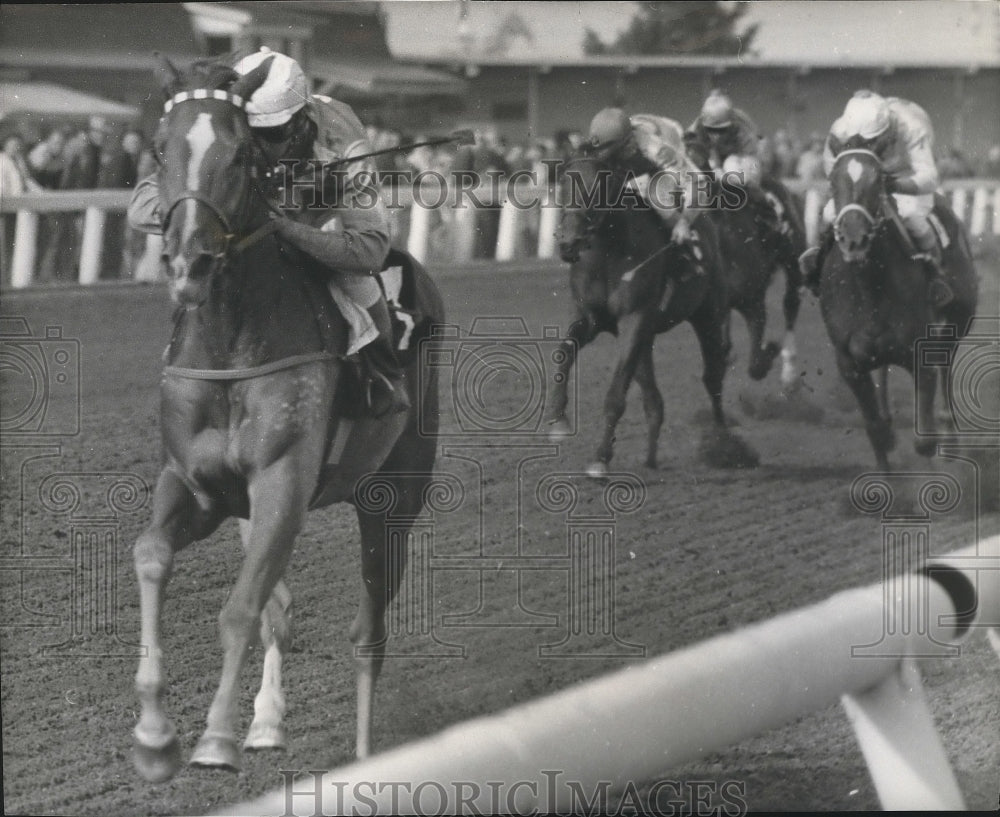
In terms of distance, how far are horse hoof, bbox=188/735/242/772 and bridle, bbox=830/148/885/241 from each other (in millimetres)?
2711

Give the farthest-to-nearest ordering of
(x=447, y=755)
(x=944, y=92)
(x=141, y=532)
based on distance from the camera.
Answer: (x=944, y=92) → (x=141, y=532) → (x=447, y=755)

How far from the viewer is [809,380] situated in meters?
4.94

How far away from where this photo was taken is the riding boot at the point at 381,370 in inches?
139

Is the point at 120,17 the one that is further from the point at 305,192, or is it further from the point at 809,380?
the point at 809,380

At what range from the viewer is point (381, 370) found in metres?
3.58

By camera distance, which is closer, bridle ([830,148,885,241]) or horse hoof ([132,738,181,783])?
horse hoof ([132,738,181,783])

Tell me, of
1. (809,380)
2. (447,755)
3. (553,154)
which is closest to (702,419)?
(809,380)

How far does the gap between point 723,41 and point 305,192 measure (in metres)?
1.57

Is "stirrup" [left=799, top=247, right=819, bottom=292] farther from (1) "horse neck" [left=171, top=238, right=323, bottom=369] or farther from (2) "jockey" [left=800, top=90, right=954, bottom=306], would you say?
(1) "horse neck" [left=171, top=238, right=323, bottom=369]

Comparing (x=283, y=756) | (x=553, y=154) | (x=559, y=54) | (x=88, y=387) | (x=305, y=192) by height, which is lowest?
(x=283, y=756)

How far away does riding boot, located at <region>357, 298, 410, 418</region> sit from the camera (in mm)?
3527

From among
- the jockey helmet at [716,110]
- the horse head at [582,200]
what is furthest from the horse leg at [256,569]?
the jockey helmet at [716,110]

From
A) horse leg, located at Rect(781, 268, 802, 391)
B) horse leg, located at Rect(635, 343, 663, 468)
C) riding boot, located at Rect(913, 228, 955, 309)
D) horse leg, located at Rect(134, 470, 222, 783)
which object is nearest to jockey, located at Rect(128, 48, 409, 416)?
horse leg, located at Rect(134, 470, 222, 783)

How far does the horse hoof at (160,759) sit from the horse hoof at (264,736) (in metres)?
0.24
